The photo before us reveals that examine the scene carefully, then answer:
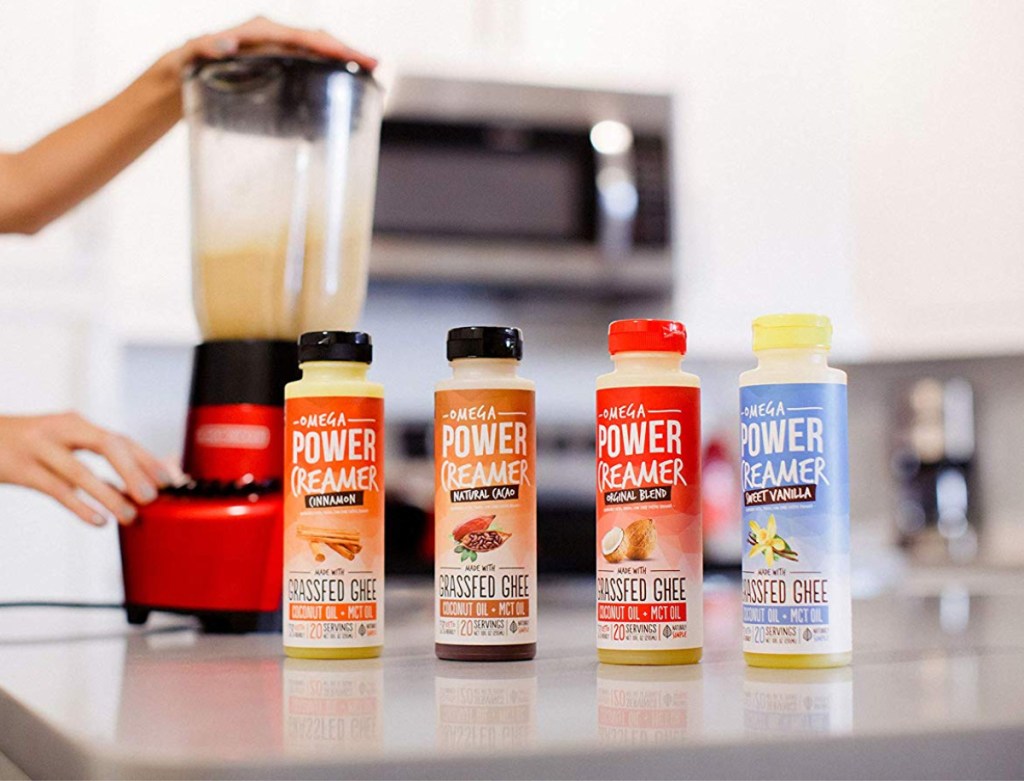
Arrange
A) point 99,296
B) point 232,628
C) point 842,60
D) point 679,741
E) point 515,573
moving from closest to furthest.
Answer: point 679,741
point 515,573
point 232,628
point 99,296
point 842,60

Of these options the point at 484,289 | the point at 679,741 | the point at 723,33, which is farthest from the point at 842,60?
the point at 679,741

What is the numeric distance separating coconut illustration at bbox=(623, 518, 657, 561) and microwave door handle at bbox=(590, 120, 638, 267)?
6.03 ft

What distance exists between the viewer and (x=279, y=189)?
1.16 m

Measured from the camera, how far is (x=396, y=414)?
2.83 metres

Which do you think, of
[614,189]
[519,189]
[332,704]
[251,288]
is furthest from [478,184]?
[332,704]

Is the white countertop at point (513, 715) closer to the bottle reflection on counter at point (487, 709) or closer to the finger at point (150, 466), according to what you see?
the bottle reflection on counter at point (487, 709)

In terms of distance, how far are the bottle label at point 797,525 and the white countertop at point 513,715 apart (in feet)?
0.08

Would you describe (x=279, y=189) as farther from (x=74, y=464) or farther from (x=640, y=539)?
(x=640, y=539)

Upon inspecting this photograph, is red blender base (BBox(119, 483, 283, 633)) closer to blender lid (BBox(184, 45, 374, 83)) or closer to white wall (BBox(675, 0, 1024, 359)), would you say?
blender lid (BBox(184, 45, 374, 83))

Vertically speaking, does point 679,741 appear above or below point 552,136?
below

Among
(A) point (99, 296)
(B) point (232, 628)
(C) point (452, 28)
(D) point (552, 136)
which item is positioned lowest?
(B) point (232, 628)

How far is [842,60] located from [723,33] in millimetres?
286

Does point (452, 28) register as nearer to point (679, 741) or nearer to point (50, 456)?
point (50, 456)

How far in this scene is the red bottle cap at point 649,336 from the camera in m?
0.65
